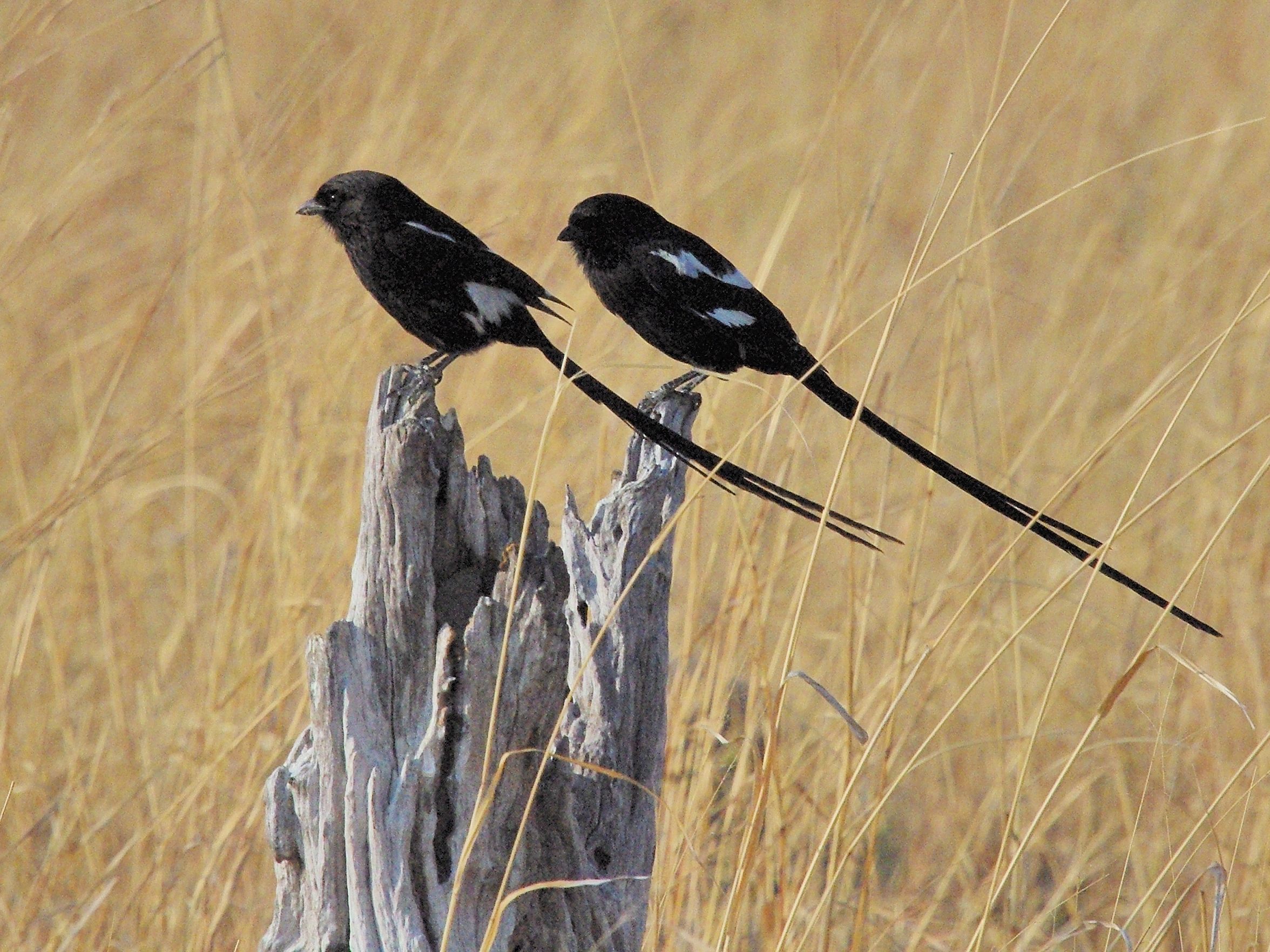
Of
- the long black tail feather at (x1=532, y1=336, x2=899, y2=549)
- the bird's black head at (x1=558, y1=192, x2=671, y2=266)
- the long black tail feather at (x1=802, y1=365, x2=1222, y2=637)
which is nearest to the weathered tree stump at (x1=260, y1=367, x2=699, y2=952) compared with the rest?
the long black tail feather at (x1=532, y1=336, x2=899, y2=549)

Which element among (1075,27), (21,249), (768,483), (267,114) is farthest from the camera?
(1075,27)

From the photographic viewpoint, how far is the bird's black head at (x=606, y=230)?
3053 millimetres

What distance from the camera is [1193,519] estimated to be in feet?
12.9

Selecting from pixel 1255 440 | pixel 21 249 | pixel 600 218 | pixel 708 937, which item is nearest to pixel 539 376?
pixel 600 218

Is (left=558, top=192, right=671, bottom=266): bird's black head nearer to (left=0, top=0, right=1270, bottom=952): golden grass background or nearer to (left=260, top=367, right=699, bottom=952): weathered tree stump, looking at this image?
(left=0, top=0, right=1270, bottom=952): golden grass background

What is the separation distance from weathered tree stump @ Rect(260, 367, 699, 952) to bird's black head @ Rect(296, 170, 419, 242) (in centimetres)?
97

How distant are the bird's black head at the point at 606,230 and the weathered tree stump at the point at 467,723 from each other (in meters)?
1.06

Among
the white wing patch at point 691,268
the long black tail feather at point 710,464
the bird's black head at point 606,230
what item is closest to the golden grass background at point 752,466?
the long black tail feather at point 710,464

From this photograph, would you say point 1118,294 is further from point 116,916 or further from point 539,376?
point 116,916

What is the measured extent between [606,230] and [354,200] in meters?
0.55

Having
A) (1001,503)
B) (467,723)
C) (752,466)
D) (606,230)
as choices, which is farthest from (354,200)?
(1001,503)

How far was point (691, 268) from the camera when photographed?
3039 millimetres

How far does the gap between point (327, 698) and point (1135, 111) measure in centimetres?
582

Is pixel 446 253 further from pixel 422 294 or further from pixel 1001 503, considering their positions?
pixel 1001 503
